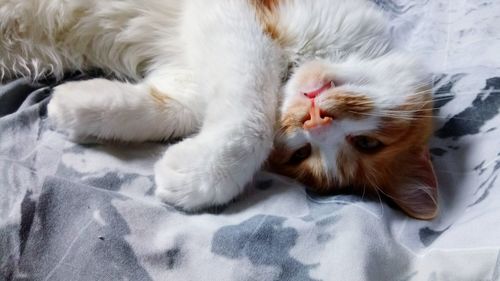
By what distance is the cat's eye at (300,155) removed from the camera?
4.01ft

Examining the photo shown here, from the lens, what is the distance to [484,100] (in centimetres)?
124

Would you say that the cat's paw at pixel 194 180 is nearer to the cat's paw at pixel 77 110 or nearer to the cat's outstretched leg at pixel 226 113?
the cat's outstretched leg at pixel 226 113

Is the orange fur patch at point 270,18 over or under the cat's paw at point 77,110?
over

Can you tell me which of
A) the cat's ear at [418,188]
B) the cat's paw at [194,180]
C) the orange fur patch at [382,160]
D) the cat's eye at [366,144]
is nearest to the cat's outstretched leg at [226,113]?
the cat's paw at [194,180]

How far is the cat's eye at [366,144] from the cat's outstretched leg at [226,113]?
206mm

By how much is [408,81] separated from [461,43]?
0.29 m

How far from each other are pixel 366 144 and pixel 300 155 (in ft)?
0.50

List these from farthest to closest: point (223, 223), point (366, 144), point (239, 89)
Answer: point (366, 144) → point (239, 89) → point (223, 223)

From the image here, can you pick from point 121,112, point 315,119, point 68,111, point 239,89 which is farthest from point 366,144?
point 68,111

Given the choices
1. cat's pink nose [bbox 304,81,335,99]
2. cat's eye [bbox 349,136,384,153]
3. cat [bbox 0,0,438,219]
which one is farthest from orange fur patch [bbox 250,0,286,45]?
cat's eye [bbox 349,136,384,153]

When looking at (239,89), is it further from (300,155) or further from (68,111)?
(68,111)

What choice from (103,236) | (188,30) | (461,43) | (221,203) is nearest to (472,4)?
(461,43)

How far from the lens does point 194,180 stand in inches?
40.3

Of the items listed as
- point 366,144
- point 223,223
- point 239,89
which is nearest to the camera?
point 223,223
